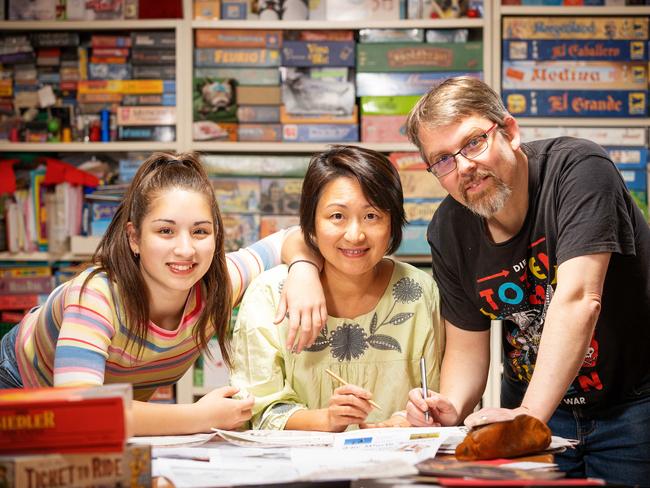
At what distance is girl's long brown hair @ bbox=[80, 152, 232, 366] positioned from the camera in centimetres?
157

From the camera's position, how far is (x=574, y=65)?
10.5 ft

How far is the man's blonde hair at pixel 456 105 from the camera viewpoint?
4.96ft

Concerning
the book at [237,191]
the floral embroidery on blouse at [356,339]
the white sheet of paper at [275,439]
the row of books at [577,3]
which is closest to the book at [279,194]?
the book at [237,191]

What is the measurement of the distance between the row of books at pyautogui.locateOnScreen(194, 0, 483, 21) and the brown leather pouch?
2.46m

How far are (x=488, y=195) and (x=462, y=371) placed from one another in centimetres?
40

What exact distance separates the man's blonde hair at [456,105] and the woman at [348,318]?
0.71ft

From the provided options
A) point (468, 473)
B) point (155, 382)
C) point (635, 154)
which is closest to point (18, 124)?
point (155, 382)

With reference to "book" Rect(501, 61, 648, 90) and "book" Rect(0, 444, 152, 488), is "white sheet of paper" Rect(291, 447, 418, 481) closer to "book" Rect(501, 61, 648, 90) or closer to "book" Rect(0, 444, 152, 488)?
"book" Rect(0, 444, 152, 488)

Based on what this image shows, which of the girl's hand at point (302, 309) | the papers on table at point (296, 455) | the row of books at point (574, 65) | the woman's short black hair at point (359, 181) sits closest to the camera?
the papers on table at point (296, 455)

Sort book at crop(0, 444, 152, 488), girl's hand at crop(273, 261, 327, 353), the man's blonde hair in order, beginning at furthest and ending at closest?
1. girl's hand at crop(273, 261, 327, 353)
2. the man's blonde hair
3. book at crop(0, 444, 152, 488)

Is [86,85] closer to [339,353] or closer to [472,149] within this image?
[339,353]

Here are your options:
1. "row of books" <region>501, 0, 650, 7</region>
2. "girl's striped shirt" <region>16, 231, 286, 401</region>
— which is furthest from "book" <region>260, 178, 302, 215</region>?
"girl's striped shirt" <region>16, 231, 286, 401</region>

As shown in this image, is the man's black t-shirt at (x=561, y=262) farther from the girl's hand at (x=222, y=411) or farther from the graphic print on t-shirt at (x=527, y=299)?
the girl's hand at (x=222, y=411)

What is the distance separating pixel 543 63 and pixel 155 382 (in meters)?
2.27
